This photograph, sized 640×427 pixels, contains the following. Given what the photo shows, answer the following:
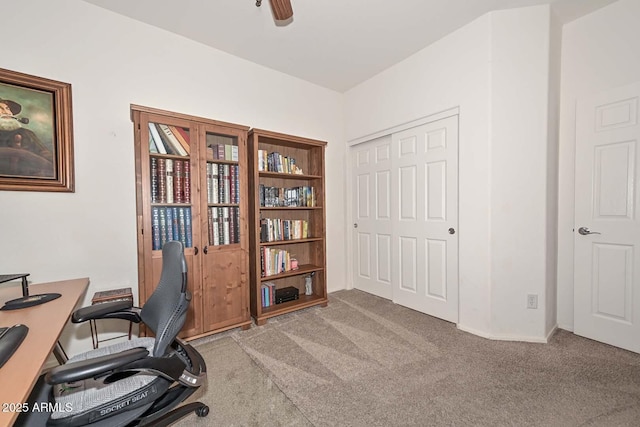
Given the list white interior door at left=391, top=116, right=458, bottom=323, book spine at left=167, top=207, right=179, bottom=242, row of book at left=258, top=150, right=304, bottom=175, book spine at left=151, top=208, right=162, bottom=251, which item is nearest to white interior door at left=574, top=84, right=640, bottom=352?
white interior door at left=391, top=116, right=458, bottom=323

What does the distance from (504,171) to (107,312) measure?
3054mm

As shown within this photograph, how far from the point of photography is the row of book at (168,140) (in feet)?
6.91

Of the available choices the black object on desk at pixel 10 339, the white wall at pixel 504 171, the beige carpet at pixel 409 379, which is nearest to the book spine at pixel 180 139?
the black object on desk at pixel 10 339

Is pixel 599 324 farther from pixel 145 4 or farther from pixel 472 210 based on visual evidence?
pixel 145 4

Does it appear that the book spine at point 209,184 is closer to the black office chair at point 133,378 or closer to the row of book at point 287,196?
the row of book at point 287,196

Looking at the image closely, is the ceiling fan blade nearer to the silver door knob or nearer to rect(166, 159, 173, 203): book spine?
rect(166, 159, 173, 203): book spine

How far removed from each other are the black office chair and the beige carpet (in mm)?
510

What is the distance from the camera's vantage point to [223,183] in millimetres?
2430

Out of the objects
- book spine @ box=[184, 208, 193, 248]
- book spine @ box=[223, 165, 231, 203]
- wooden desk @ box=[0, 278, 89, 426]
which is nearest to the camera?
wooden desk @ box=[0, 278, 89, 426]

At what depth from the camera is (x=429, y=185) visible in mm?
2715

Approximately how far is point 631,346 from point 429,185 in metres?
2.00

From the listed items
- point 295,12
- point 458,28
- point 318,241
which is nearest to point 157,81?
point 295,12

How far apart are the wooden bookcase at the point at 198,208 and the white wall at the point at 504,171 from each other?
215 cm

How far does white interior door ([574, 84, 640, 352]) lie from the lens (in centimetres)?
200
